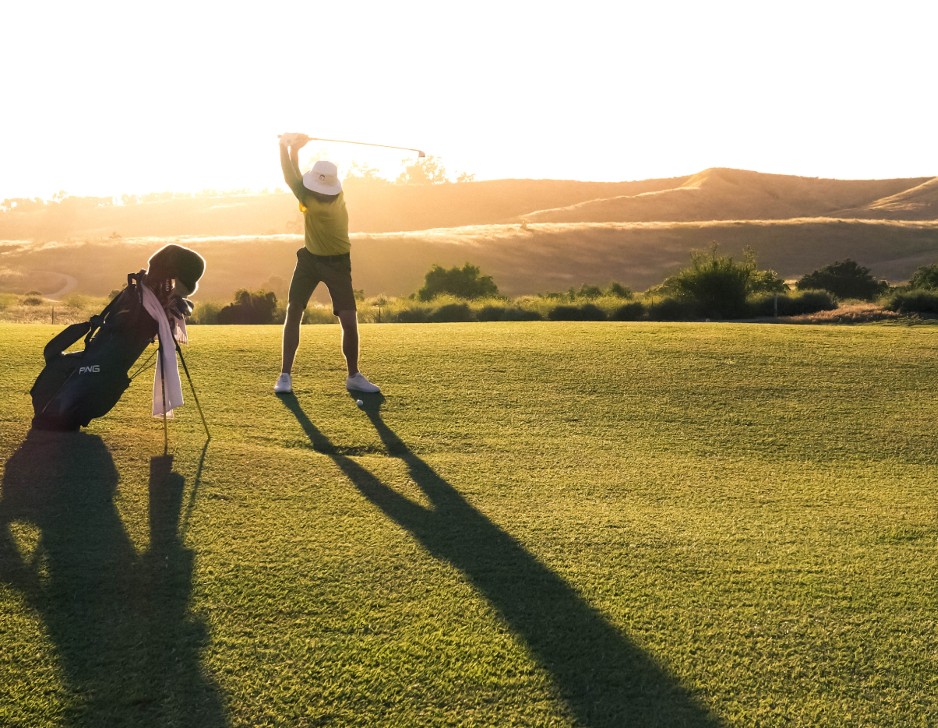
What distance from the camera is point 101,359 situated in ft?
18.1

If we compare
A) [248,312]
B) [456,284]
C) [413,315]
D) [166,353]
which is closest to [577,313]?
[413,315]

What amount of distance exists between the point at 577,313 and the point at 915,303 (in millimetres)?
6069

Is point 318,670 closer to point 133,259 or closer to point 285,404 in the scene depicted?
point 285,404

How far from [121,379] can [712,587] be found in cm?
375

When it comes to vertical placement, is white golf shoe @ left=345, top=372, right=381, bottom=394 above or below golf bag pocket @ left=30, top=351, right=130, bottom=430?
below

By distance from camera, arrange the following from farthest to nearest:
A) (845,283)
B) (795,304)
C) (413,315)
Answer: (845,283) < (413,315) < (795,304)

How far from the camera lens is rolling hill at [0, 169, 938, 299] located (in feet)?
225

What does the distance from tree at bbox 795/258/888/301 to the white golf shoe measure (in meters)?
22.6

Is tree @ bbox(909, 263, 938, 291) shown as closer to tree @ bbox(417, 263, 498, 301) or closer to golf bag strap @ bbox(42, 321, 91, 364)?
tree @ bbox(417, 263, 498, 301)

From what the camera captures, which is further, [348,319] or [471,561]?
[348,319]

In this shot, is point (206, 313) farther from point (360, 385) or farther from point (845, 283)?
point (845, 283)

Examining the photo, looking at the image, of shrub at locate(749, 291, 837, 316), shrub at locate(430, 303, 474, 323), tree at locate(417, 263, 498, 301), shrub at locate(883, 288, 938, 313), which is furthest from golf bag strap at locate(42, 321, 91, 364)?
tree at locate(417, 263, 498, 301)

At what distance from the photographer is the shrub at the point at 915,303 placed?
14.5m

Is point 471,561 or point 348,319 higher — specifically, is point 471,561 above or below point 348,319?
below
